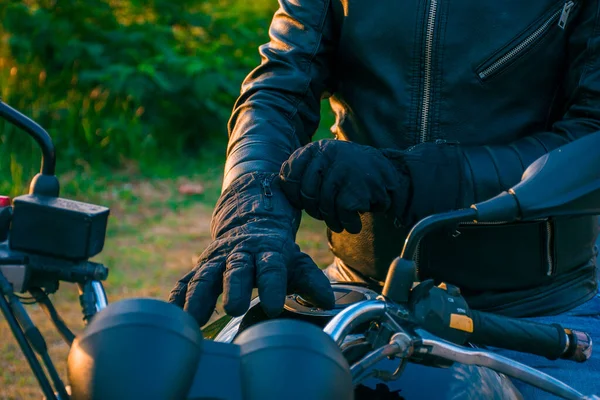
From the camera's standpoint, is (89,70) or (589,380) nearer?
(589,380)

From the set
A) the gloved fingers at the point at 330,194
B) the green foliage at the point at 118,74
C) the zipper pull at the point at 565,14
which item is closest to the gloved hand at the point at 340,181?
the gloved fingers at the point at 330,194

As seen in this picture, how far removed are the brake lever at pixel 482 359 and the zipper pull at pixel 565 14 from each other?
0.81 m

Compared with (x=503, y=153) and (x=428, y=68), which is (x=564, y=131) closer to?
(x=503, y=153)

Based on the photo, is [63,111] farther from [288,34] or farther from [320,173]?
[320,173]

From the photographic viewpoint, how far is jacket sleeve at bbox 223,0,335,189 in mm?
1557

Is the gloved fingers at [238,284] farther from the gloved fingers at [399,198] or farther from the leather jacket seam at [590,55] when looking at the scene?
the leather jacket seam at [590,55]

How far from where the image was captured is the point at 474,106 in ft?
5.04

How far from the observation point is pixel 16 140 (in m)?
4.44

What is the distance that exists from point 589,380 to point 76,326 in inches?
96.7

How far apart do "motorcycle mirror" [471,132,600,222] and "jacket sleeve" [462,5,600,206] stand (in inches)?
14.0

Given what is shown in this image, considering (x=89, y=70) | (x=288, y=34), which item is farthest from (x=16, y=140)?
(x=288, y=34)

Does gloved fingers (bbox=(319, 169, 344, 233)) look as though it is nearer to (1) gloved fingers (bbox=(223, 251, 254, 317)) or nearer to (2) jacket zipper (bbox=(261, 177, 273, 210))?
(2) jacket zipper (bbox=(261, 177, 273, 210))

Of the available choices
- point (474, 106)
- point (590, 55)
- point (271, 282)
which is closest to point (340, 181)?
point (271, 282)

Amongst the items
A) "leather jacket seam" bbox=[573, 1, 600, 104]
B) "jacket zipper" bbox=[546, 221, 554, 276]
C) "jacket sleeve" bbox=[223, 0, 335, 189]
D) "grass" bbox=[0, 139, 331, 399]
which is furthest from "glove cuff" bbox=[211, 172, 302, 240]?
"grass" bbox=[0, 139, 331, 399]
